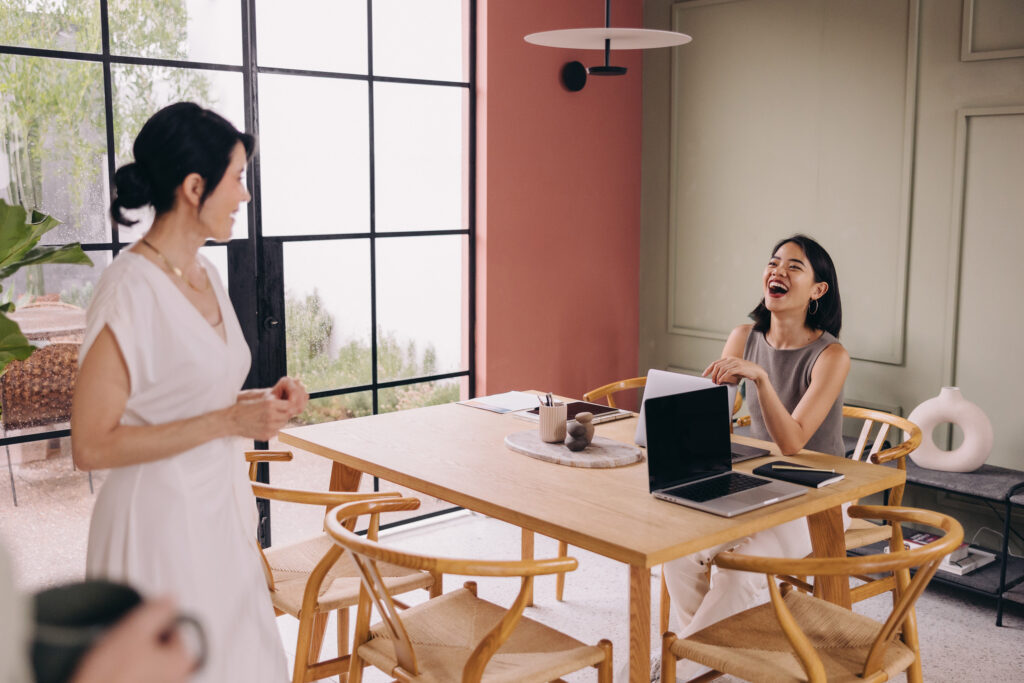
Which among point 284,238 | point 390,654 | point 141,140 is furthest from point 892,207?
point 141,140

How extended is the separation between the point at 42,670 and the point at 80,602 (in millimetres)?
39

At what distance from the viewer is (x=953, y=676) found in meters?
3.05

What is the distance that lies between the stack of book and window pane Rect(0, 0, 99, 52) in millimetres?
3325

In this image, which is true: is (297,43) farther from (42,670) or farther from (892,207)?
(42,670)

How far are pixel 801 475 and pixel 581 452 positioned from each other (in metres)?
0.59

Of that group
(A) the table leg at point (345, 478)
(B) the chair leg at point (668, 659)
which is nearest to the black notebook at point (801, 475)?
(B) the chair leg at point (668, 659)

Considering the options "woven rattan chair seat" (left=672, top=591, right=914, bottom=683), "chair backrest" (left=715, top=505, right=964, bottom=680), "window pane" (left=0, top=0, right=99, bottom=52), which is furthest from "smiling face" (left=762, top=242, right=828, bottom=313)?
"window pane" (left=0, top=0, right=99, bottom=52)

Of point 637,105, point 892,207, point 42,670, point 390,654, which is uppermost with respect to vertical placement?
point 637,105

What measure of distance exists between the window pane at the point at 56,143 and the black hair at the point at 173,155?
1.75 m

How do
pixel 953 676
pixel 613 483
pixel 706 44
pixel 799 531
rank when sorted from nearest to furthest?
1. pixel 613 483
2. pixel 799 531
3. pixel 953 676
4. pixel 706 44

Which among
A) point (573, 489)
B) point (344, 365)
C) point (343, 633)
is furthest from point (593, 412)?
point (344, 365)

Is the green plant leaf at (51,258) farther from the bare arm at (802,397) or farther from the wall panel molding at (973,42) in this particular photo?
the wall panel molding at (973,42)

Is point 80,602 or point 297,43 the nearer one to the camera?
point 80,602

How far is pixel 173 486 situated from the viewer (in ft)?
5.51
